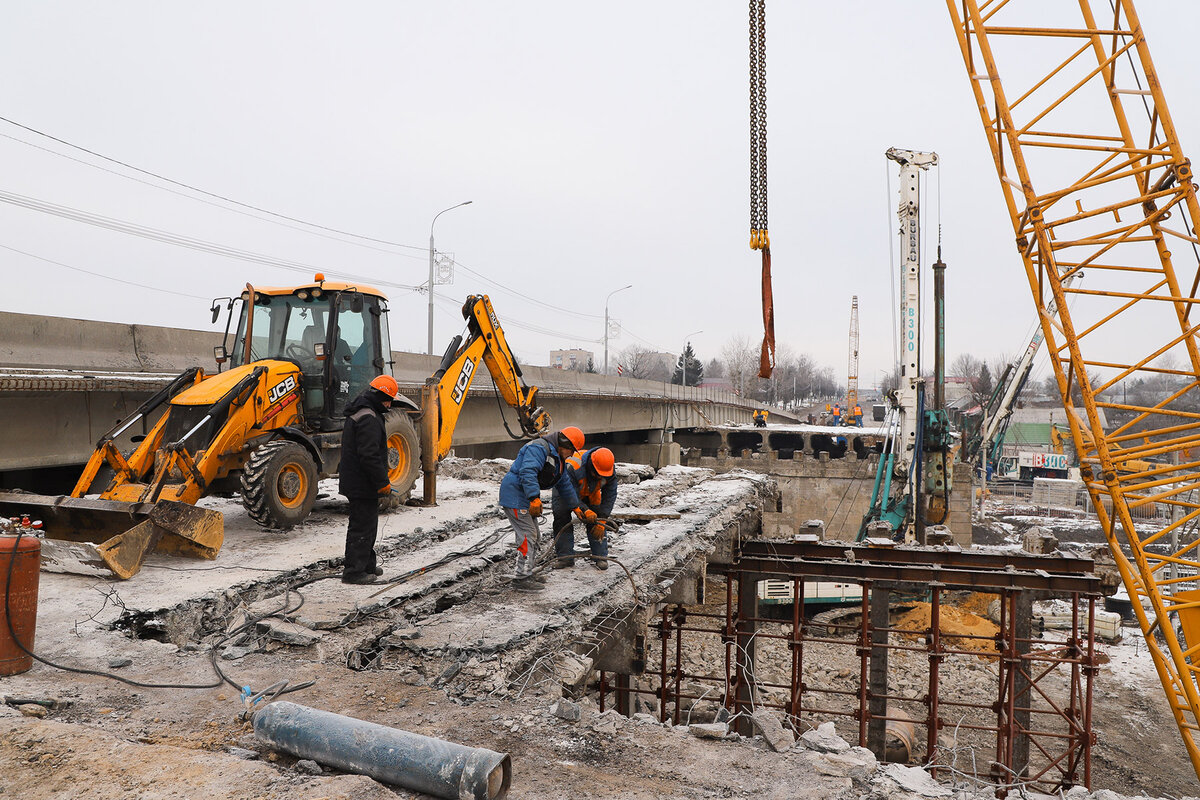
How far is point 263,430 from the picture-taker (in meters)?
8.20

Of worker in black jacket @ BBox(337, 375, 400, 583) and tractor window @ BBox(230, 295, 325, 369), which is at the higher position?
tractor window @ BBox(230, 295, 325, 369)

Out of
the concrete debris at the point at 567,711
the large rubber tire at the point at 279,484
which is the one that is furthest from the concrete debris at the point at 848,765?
the large rubber tire at the point at 279,484

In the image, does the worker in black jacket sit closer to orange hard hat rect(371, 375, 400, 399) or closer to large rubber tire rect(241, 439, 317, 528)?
orange hard hat rect(371, 375, 400, 399)

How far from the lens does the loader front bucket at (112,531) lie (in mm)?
6270

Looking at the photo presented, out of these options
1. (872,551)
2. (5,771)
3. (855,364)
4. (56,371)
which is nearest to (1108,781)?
(872,551)

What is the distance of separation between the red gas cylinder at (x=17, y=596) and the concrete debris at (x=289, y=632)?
1.35 meters

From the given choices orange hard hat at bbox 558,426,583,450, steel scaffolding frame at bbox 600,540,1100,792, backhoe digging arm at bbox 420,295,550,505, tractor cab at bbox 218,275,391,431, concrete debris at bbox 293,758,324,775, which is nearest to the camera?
concrete debris at bbox 293,758,324,775

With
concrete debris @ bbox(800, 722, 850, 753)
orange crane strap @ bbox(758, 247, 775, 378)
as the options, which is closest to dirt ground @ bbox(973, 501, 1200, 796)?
orange crane strap @ bbox(758, 247, 775, 378)

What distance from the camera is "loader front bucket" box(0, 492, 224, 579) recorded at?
627 centimetres

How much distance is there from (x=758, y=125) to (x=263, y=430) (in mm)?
7910

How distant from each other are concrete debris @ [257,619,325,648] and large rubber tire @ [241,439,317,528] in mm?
2531

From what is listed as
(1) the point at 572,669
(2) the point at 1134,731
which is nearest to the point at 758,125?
(1) the point at 572,669

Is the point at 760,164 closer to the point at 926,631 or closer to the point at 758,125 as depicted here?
the point at 758,125

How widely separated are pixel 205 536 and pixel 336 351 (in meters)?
2.88
